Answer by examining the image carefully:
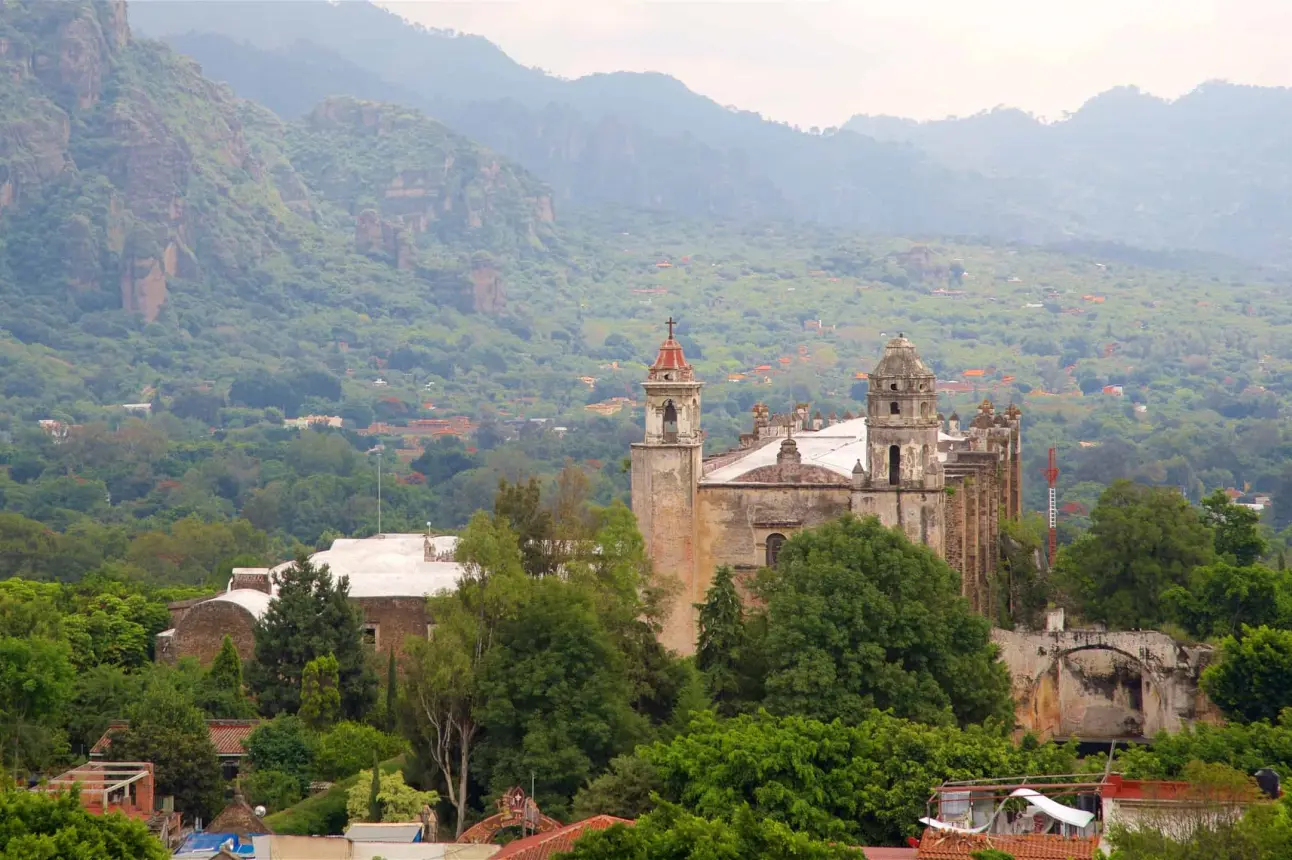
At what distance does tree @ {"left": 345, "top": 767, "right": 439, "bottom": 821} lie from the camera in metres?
39.4

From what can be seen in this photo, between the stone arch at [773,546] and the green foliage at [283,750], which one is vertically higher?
the stone arch at [773,546]

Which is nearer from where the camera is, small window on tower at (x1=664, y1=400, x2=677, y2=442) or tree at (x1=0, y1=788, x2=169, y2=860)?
tree at (x1=0, y1=788, x2=169, y2=860)

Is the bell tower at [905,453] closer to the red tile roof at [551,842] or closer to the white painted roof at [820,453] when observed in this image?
the white painted roof at [820,453]

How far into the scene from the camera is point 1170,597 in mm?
49469

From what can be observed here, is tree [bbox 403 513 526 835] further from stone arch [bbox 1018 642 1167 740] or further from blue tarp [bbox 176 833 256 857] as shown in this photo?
stone arch [bbox 1018 642 1167 740]

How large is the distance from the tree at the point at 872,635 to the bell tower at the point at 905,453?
186 centimetres

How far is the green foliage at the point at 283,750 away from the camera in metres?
42.9

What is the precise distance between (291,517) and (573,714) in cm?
8648

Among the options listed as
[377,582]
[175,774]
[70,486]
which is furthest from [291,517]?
[175,774]

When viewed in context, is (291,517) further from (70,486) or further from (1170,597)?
(1170,597)

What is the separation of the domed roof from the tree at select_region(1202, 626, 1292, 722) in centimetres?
727

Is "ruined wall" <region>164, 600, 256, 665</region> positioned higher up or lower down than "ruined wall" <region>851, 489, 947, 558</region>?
lower down

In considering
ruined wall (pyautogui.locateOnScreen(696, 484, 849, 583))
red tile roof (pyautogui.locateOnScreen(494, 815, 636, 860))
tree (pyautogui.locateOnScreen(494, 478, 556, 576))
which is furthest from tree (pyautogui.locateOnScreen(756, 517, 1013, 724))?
red tile roof (pyautogui.locateOnScreen(494, 815, 636, 860))

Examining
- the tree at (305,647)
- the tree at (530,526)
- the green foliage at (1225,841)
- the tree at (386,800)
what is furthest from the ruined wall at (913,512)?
the green foliage at (1225,841)
